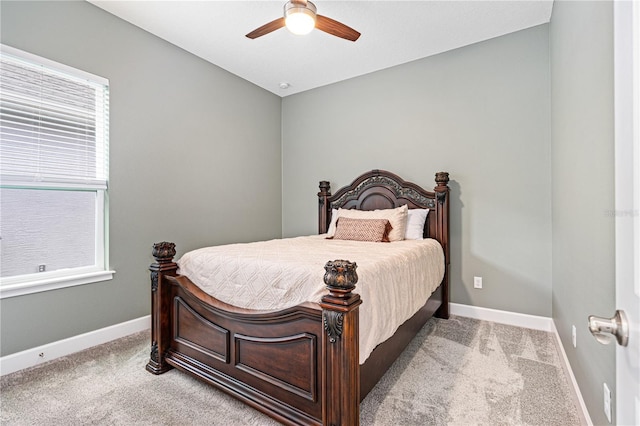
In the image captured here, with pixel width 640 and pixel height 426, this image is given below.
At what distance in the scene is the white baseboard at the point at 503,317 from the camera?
288 centimetres

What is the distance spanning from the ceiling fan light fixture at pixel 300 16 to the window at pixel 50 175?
1721 mm

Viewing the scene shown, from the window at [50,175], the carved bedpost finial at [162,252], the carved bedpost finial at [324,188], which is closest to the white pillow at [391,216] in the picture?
the carved bedpost finial at [324,188]

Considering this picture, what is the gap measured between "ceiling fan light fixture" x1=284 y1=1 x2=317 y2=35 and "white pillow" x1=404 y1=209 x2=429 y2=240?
6.71 ft

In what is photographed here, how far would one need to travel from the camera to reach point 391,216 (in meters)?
3.23

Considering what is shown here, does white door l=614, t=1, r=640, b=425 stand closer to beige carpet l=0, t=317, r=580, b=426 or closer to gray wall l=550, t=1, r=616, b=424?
gray wall l=550, t=1, r=616, b=424

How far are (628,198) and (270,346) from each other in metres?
1.52

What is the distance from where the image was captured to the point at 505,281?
306cm

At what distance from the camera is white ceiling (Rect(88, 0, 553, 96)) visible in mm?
2605

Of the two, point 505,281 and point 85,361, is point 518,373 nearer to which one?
point 505,281

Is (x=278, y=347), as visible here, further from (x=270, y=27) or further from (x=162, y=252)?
(x=270, y=27)

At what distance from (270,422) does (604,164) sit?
1.95 metres

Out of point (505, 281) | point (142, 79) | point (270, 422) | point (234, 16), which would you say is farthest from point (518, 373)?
point (142, 79)

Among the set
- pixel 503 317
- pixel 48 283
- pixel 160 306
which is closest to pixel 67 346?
pixel 48 283

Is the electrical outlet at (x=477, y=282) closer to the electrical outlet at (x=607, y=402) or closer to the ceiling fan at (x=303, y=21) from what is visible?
the electrical outlet at (x=607, y=402)
